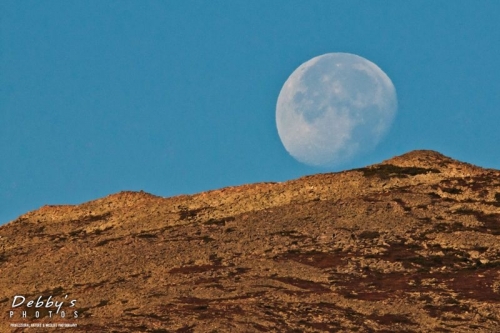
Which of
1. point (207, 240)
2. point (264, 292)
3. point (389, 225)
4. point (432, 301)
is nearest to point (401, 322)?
point (432, 301)

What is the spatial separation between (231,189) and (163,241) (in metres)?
12.8

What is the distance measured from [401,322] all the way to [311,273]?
1115 cm

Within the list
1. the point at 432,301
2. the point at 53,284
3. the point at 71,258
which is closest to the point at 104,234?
the point at 71,258

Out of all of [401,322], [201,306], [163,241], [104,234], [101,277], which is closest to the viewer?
[401,322]

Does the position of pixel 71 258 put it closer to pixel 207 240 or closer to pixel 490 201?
pixel 207 240

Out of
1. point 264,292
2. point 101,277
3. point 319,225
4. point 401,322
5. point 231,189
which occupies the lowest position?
point 401,322

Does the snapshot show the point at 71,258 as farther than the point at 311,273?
Yes

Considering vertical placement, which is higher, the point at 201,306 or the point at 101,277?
the point at 101,277

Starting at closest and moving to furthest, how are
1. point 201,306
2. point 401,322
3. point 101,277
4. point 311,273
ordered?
point 401,322 → point 201,306 → point 311,273 → point 101,277

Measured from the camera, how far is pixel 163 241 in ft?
264

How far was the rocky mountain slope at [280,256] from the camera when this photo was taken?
63000 mm

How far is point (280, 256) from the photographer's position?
73.9 metres

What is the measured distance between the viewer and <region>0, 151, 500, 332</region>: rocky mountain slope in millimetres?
63000

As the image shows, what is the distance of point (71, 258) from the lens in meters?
80.9
